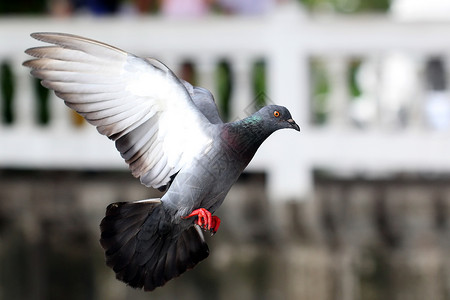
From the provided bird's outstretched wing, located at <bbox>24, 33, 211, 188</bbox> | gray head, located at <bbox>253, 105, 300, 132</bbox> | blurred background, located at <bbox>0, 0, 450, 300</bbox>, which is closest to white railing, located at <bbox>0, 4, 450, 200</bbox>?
blurred background, located at <bbox>0, 0, 450, 300</bbox>

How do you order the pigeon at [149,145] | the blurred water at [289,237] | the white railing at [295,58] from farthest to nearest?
1. the blurred water at [289,237]
2. the white railing at [295,58]
3. the pigeon at [149,145]

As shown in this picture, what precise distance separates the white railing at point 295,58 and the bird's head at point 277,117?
14.1 feet

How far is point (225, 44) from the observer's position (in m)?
6.00

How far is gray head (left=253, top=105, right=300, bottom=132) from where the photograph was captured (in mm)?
1590

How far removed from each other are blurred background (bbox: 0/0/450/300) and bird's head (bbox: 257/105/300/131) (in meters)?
4.20

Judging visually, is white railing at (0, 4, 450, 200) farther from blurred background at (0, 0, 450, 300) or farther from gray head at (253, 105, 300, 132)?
gray head at (253, 105, 300, 132)

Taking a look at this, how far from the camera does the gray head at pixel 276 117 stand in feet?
5.22

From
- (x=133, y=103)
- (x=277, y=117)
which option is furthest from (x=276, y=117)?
(x=133, y=103)

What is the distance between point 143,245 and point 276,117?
0.37m

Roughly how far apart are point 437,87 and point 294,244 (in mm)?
1403

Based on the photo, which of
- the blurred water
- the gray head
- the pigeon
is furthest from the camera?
the blurred water

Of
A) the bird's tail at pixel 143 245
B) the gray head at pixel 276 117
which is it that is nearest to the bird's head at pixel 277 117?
the gray head at pixel 276 117

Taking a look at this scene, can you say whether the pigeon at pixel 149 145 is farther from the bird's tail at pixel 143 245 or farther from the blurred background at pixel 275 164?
the blurred background at pixel 275 164

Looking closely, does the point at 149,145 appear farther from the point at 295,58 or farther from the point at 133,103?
the point at 295,58
